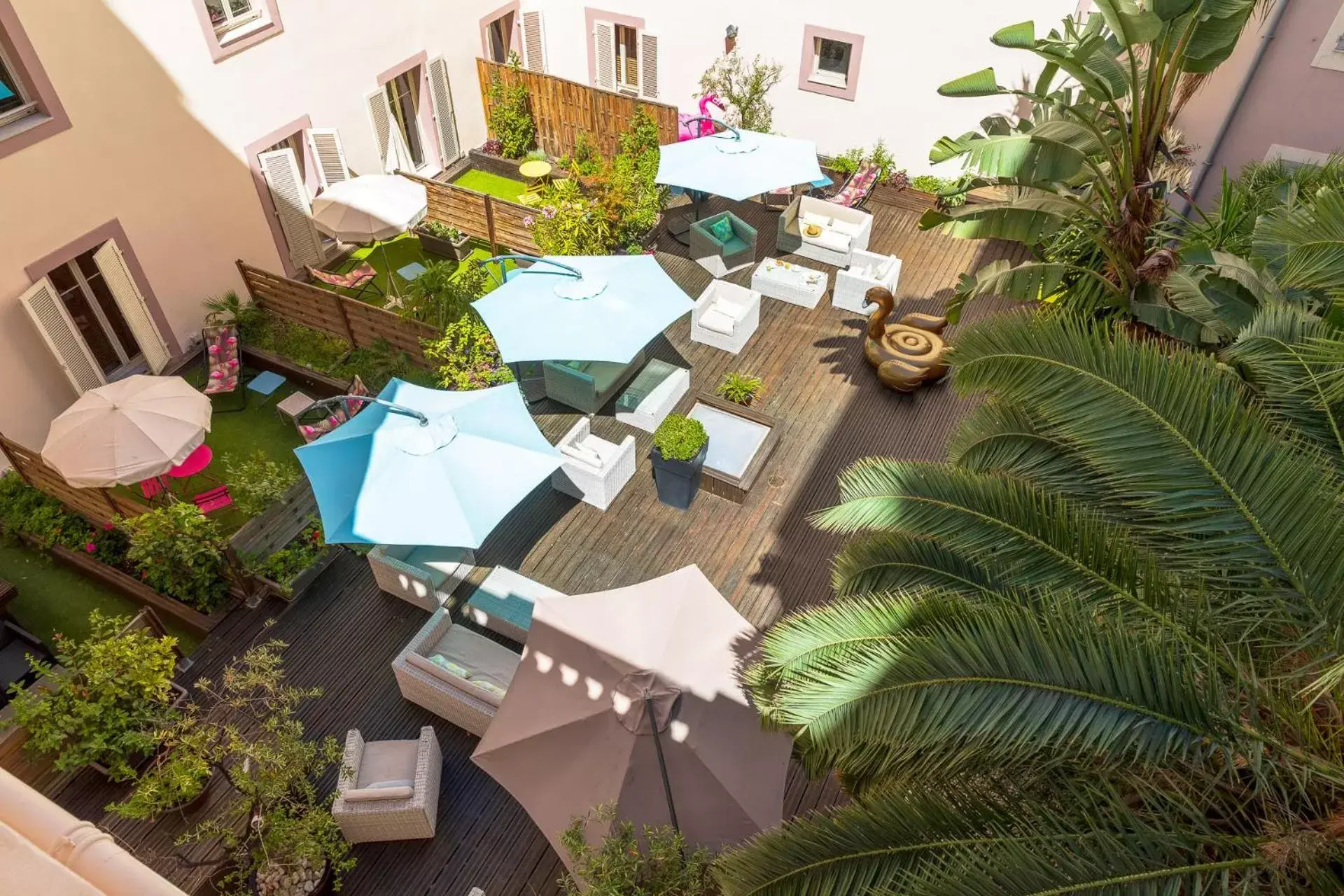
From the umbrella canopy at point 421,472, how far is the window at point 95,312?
6.39m

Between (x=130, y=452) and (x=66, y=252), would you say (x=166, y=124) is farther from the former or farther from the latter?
(x=130, y=452)

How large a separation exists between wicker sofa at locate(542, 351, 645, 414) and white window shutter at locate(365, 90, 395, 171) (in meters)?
7.49

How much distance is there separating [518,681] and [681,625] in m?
1.66

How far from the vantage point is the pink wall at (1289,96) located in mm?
13453

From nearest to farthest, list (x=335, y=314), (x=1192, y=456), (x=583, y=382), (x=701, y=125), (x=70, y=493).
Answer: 1. (x=1192, y=456)
2. (x=70, y=493)
3. (x=583, y=382)
4. (x=335, y=314)
5. (x=701, y=125)

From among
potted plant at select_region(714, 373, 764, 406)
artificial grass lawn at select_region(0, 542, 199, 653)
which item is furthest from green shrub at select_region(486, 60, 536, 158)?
artificial grass lawn at select_region(0, 542, 199, 653)

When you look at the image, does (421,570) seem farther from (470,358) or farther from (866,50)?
(866,50)

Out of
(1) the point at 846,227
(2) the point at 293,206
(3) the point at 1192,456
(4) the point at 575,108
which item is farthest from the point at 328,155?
(3) the point at 1192,456

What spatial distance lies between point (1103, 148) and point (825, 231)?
764 centimetres

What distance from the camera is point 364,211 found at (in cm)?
1509

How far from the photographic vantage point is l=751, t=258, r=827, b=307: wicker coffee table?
15.5m

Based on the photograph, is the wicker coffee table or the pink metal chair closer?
the wicker coffee table

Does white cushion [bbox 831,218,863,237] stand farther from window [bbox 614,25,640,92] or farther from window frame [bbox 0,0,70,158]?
window frame [bbox 0,0,70,158]

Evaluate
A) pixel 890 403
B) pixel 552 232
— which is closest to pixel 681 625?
pixel 890 403
